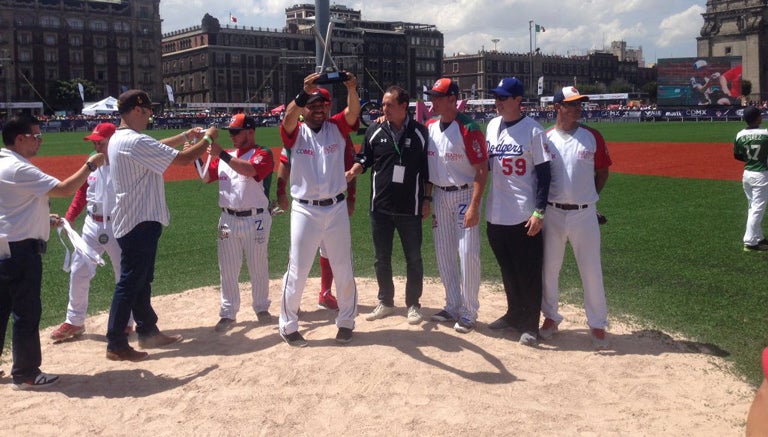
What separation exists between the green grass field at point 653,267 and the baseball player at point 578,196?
3.12ft

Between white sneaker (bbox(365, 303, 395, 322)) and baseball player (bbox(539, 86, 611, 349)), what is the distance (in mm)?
1621

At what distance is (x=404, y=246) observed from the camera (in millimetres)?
6387

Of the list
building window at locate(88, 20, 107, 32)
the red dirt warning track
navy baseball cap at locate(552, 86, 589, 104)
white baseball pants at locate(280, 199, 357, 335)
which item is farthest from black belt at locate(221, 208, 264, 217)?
building window at locate(88, 20, 107, 32)

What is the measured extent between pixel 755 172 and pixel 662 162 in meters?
13.1

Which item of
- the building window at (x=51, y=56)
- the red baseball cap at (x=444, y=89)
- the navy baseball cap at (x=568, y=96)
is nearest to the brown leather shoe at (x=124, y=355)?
the red baseball cap at (x=444, y=89)

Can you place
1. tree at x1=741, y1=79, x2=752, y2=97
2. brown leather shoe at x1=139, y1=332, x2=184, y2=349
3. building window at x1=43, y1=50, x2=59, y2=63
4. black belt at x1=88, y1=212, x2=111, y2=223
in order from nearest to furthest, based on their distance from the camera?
brown leather shoe at x1=139, y1=332, x2=184, y2=349, black belt at x1=88, y1=212, x2=111, y2=223, tree at x1=741, y1=79, x2=752, y2=97, building window at x1=43, y1=50, x2=59, y2=63

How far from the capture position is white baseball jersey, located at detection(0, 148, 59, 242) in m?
4.89

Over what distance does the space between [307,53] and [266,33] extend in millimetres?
7163

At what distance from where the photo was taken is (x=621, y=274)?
27.4ft

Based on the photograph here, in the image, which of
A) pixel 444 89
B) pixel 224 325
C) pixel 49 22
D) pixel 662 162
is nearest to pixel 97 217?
pixel 224 325

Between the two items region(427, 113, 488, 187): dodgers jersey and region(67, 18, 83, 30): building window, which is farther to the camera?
region(67, 18, 83, 30): building window

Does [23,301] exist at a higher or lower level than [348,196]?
lower

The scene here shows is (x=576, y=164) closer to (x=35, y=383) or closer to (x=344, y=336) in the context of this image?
(x=344, y=336)

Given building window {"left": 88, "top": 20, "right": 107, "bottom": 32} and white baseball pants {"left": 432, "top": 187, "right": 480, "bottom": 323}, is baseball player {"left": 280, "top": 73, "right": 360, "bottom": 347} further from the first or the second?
building window {"left": 88, "top": 20, "right": 107, "bottom": 32}
